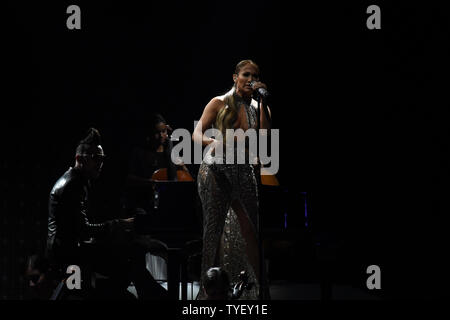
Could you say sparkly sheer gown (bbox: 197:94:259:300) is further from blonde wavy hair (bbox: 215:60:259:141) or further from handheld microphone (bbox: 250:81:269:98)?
handheld microphone (bbox: 250:81:269:98)

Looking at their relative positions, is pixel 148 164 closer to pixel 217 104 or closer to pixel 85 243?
pixel 85 243

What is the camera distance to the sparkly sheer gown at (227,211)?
429 centimetres

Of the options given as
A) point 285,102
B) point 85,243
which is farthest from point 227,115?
point 285,102

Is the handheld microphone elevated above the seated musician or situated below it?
above

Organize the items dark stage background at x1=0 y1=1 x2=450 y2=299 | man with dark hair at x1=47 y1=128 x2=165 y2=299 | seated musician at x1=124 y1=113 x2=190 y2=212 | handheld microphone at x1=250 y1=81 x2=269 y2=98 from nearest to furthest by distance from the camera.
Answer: handheld microphone at x1=250 y1=81 x2=269 y2=98 → man with dark hair at x1=47 y1=128 x2=165 y2=299 → dark stage background at x1=0 y1=1 x2=450 y2=299 → seated musician at x1=124 y1=113 x2=190 y2=212

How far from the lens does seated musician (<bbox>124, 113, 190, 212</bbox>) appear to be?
6289 millimetres

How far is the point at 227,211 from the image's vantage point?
436 centimetres

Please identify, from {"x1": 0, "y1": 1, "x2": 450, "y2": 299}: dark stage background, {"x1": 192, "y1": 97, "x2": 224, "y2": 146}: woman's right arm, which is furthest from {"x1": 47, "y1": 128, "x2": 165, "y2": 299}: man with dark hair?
{"x1": 0, "y1": 1, "x2": 450, "y2": 299}: dark stage background

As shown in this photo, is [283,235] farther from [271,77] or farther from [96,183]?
[96,183]

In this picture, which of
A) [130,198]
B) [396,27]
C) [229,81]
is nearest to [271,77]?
[229,81]

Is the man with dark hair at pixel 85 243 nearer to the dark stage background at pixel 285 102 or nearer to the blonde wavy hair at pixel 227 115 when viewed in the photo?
the blonde wavy hair at pixel 227 115

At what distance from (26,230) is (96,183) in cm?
92

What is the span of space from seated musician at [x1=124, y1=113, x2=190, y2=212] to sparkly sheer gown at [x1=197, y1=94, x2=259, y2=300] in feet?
6.36

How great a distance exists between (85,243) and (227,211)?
101cm
